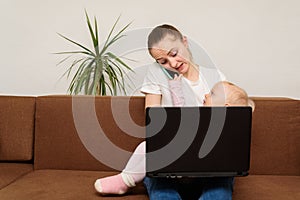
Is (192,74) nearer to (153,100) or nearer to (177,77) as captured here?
(177,77)

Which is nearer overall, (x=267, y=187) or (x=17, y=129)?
(x=267, y=187)

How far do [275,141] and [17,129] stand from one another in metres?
1.17

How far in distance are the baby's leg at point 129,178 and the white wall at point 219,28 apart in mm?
1026

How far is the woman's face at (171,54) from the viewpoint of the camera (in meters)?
1.81

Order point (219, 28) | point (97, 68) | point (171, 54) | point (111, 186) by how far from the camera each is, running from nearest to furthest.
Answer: point (111, 186)
point (171, 54)
point (97, 68)
point (219, 28)

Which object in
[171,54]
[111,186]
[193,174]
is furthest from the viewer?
[171,54]

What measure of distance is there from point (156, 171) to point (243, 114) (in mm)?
341

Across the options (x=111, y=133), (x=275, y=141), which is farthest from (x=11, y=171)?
(x=275, y=141)

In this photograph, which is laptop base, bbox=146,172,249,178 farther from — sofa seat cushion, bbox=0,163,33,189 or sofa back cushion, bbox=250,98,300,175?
sofa seat cushion, bbox=0,163,33,189

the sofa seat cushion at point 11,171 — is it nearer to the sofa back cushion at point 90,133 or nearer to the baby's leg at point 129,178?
the sofa back cushion at point 90,133

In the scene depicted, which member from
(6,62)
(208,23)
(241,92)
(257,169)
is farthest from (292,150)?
(6,62)

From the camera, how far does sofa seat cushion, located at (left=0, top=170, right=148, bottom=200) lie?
5.15 feet

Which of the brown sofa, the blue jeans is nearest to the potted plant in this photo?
the brown sofa

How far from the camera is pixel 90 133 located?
1973mm
